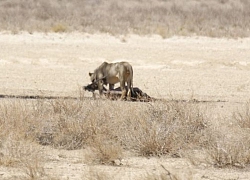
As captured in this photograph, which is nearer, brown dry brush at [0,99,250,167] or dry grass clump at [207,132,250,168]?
dry grass clump at [207,132,250,168]

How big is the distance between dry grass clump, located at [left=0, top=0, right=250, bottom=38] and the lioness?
663 inches

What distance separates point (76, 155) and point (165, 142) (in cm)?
132

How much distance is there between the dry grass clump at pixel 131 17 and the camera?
35.7m

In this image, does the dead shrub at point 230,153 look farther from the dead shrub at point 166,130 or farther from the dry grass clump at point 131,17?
the dry grass clump at point 131,17

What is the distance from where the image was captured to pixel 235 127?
12633mm

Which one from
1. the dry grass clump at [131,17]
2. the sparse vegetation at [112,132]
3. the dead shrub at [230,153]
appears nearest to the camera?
the dead shrub at [230,153]

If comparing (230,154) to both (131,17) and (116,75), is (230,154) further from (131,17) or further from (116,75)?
(131,17)

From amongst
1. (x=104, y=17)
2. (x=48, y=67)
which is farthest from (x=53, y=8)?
(x=48, y=67)

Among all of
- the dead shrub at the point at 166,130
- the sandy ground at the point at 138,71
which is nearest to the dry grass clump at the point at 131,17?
the sandy ground at the point at 138,71

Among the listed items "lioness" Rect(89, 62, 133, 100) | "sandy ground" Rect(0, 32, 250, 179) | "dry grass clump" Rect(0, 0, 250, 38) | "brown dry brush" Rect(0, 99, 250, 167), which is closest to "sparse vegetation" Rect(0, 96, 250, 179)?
"brown dry brush" Rect(0, 99, 250, 167)

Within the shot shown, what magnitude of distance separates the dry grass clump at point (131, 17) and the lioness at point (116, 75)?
16840 millimetres

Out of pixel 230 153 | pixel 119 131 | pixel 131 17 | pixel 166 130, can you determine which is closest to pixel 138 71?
pixel 119 131

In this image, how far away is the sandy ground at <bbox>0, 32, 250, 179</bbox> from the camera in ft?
33.9

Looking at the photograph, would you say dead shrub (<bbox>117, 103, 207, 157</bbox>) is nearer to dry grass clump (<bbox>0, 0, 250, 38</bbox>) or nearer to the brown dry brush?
the brown dry brush
